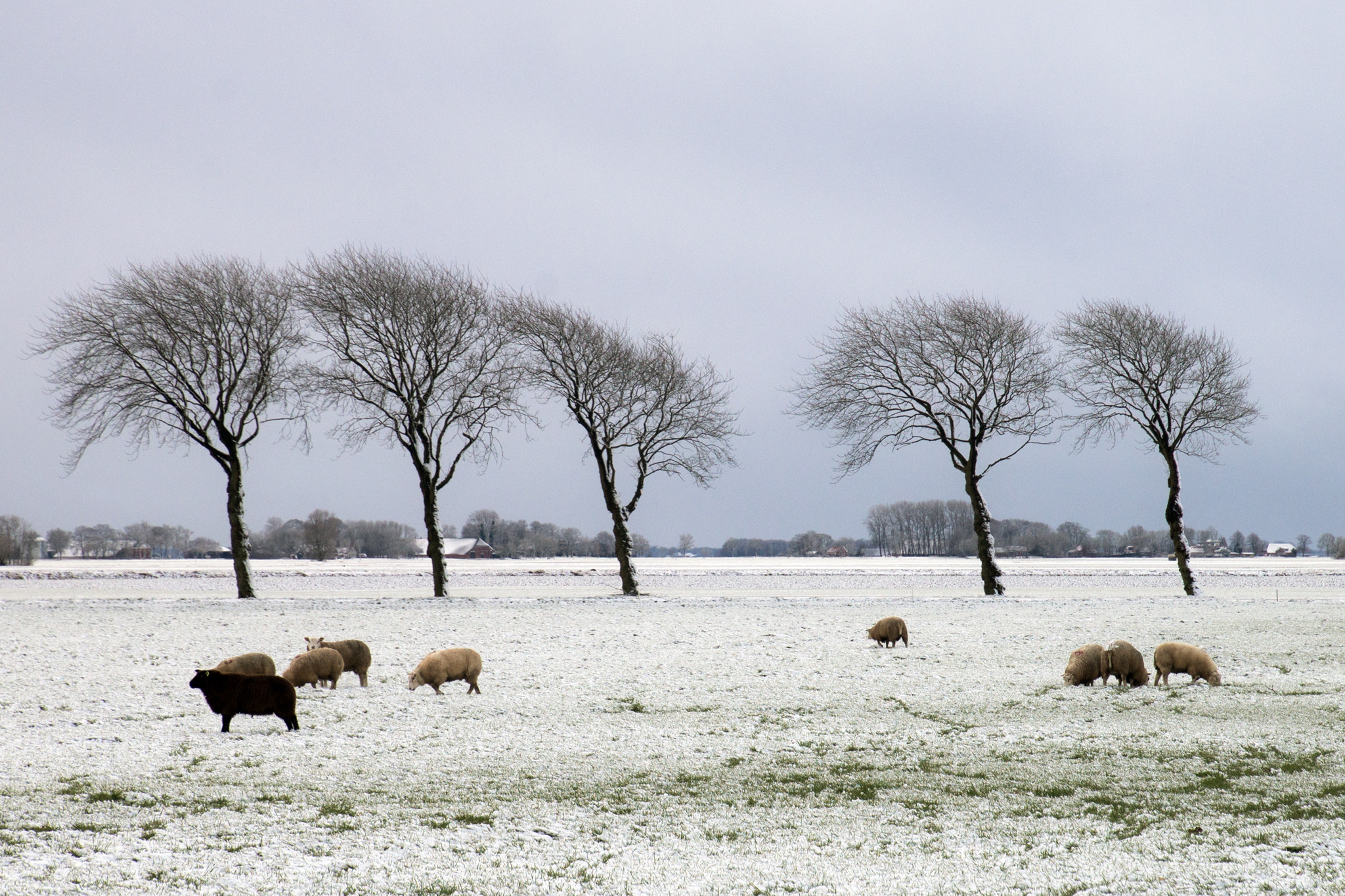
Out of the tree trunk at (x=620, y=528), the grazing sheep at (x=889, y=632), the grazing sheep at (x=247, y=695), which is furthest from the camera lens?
the tree trunk at (x=620, y=528)

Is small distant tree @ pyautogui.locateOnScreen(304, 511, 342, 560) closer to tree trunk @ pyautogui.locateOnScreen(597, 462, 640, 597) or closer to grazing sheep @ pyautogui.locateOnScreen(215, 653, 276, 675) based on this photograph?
tree trunk @ pyautogui.locateOnScreen(597, 462, 640, 597)

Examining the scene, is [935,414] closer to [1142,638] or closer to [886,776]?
[1142,638]

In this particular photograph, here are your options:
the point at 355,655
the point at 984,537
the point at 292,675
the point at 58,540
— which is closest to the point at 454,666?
the point at 355,655

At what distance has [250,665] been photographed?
12570 mm

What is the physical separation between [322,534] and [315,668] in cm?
13267

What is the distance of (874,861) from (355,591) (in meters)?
42.8

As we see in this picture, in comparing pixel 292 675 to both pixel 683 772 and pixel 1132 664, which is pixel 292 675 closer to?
pixel 683 772

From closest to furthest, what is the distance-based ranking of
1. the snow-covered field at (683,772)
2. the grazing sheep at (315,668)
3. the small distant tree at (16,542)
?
1. the snow-covered field at (683,772)
2. the grazing sheep at (315,668)
3. the small distant tree at (16,542)

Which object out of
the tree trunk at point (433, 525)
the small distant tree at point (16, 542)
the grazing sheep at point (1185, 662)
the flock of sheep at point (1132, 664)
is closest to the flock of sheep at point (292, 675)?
the flock of sheep at point (1132, 664)

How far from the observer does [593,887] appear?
5.69m

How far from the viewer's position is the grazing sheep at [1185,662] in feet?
45.7

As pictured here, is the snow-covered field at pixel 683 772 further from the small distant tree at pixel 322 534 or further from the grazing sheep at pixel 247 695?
the small distant tree at pixel 322 534

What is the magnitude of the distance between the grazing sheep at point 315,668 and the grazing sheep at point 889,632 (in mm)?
11329

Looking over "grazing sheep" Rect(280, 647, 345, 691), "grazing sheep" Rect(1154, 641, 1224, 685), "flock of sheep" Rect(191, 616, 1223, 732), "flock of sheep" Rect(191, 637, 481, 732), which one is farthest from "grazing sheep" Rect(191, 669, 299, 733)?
"grazing sheep" Rect(1154, 641, 1224, 685)
